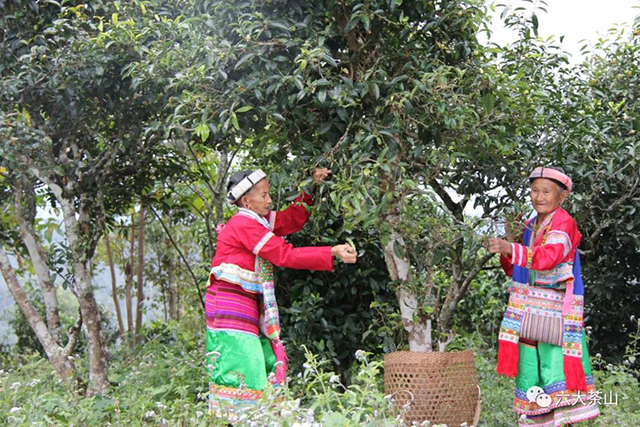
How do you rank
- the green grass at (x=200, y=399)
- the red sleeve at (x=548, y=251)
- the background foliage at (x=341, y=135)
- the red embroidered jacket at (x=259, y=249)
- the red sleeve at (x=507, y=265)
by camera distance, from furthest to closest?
the red sleeve at (x=507, y=265), the red embroidered jacket at (x=259, y=249), the red sleeve at (x=548, y=251), the background foliage at (x=341, y=135), the green grass at (x=200, y=399)

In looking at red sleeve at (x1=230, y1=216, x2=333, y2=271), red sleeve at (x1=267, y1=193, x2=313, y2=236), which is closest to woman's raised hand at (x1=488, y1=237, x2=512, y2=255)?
red sleeve at (x1=230, y1=216, x2=333, y2=271)

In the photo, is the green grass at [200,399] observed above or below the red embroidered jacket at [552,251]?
below

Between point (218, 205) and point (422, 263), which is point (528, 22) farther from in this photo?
point (218, 205)

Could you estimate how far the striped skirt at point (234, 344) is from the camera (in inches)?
157

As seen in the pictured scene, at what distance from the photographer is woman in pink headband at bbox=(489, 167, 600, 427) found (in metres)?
3.89

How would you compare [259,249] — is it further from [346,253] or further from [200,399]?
[200,399]

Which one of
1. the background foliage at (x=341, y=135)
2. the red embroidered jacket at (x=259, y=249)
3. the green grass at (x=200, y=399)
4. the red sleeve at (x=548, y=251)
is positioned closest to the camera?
the green grass at (x=200, y=399)

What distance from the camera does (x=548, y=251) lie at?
12.5 feet

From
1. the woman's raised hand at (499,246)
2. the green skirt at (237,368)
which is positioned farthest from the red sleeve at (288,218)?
the woman's raised hand at (499,246)

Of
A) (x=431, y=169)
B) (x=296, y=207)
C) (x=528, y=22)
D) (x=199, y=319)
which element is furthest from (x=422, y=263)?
(x=199, y=319)

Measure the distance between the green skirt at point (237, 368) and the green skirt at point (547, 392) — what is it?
1.40 metres

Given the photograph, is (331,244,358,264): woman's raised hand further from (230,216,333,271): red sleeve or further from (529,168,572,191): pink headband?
(529,168,572,191): pink headband

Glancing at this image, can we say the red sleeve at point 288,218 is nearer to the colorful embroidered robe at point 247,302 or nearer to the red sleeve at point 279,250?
the colorful embroidered robe at point 247,302

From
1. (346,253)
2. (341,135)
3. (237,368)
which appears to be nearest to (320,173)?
(341,135)
